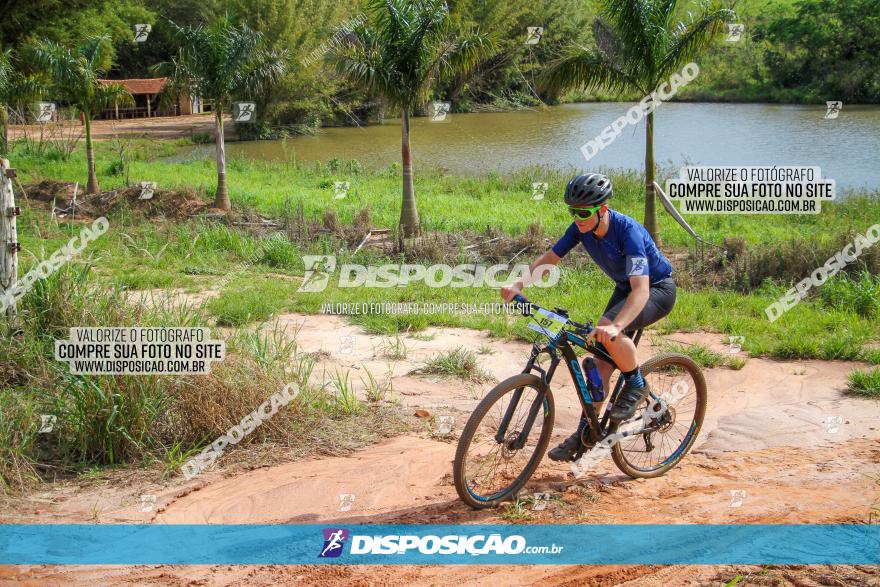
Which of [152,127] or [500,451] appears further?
[152,127]

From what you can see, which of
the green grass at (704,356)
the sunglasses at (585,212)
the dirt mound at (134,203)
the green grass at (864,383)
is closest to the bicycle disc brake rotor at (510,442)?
the sunglasses at (585,212)

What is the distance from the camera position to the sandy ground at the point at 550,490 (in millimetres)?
4613

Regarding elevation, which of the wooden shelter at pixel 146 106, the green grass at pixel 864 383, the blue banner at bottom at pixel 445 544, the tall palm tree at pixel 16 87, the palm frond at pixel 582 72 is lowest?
the blue banner at bottom at pixel 445 544

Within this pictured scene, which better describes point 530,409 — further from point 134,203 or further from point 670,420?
point 134,203

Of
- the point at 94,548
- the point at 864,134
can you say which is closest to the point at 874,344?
the point at 94,548

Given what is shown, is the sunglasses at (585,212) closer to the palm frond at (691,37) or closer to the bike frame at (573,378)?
the bike frame at (573,378)

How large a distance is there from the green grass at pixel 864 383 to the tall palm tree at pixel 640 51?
6.27 metres

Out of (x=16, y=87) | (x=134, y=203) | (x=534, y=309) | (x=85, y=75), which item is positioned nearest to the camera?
(x=534, y=309)

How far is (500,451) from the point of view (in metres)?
5.52

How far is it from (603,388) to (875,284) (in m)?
7.76

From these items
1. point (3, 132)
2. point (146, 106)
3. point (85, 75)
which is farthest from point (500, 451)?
point (146, 106)

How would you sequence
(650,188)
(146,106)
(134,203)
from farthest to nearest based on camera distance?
(146,106) → (134,203) → (650,188)

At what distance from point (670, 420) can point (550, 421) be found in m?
1.09

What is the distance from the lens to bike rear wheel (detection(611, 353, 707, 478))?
231 inches
